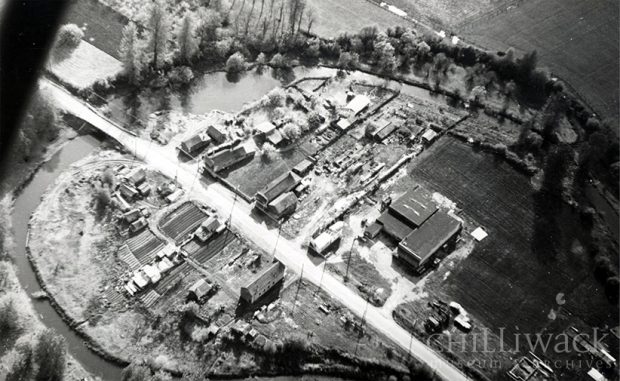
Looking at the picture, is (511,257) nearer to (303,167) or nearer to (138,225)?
(303,167)

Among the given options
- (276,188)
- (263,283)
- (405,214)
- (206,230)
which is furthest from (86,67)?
(405,214)

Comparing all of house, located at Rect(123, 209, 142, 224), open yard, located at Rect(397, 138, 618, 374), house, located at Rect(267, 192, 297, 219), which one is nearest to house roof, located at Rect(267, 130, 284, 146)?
house, located at Rect(267, 192, 297, 219)

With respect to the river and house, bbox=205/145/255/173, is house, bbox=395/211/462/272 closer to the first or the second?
the river

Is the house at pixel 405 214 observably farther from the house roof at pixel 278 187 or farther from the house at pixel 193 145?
the house at pixel 193 145

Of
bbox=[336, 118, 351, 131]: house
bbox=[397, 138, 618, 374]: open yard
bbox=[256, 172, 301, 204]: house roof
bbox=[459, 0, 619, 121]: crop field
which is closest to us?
bbox=[397, 138, 618, 374]: open yard

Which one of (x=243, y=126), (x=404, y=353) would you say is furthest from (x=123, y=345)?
(x=243, y=126)

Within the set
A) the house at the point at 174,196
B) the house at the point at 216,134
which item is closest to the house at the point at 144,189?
the house at the point at 174,196

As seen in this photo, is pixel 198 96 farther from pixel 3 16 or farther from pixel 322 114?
pixel 3 16
